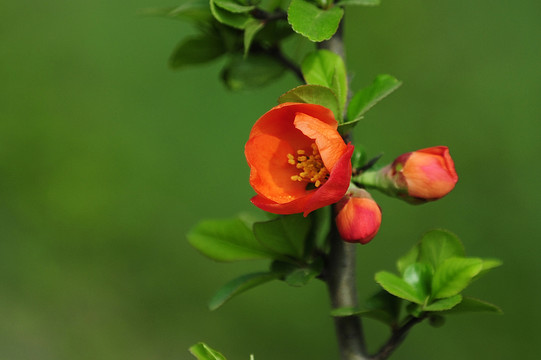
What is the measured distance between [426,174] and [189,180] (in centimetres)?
119

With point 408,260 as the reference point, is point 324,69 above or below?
above

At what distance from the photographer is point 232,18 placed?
0.54 meters

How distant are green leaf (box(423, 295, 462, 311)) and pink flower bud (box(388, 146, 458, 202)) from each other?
0.25 ft

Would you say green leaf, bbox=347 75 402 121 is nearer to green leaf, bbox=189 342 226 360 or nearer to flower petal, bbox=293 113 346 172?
flower petal, bbox=293 113 346 172

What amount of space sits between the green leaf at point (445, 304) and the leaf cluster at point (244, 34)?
6.6 inches

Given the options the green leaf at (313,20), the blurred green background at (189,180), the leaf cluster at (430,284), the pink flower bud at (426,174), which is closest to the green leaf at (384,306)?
the leaf cluster at (430,284)

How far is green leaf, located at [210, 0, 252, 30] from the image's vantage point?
0.53m

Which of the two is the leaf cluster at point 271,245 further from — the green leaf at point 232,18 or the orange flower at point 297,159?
the green leaf at point 232,18

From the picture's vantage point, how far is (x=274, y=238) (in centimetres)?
53

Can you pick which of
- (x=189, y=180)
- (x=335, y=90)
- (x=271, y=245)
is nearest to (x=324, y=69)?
(x=335, y=90)

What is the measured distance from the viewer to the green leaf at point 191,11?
0.56m

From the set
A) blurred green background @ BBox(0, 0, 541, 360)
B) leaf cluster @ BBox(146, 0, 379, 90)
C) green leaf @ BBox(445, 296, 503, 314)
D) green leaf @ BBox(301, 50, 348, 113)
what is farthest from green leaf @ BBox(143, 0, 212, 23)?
blurred green background @ BBox(0, 0, 541, 360)

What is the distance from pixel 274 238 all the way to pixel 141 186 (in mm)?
1152

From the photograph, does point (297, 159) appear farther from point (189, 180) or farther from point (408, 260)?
point (189, 180)
